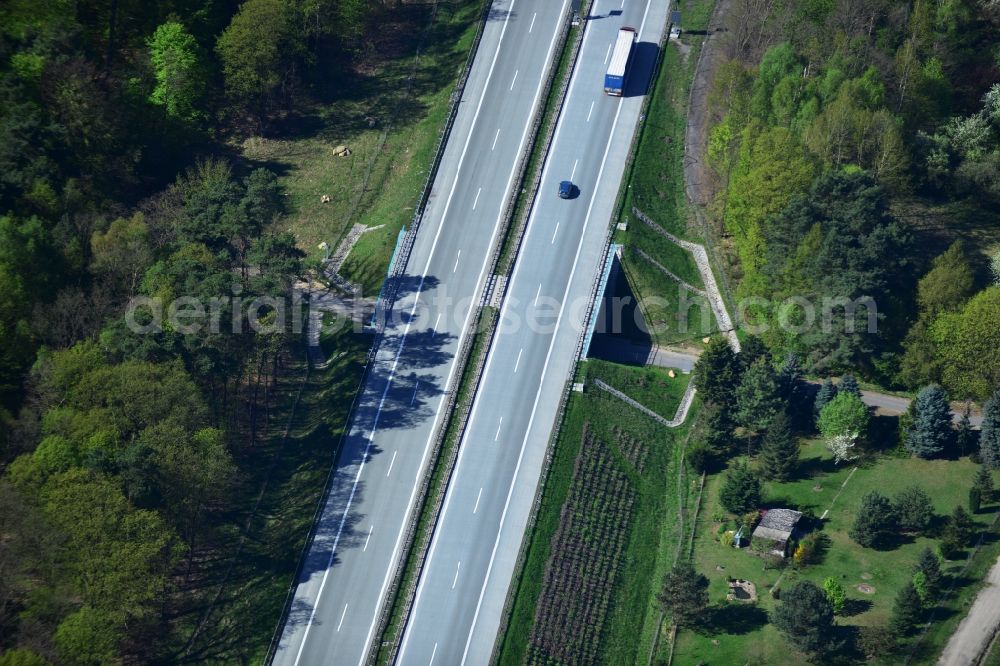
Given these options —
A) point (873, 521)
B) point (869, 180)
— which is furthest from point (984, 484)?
point (869, 180)

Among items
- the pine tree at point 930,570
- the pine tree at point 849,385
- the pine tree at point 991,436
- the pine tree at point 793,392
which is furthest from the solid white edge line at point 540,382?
the pine tree at point 991,436

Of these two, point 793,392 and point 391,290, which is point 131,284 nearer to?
point 391,290

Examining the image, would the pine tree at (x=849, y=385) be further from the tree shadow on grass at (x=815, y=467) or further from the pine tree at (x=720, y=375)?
the pine tree at (x=720, y=375)

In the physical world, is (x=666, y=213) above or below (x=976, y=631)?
above

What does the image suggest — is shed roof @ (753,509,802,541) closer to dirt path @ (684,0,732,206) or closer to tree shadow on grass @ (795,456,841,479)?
tree shadow on grass @ (795,456,841,479)

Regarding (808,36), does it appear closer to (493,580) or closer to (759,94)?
(759,94)

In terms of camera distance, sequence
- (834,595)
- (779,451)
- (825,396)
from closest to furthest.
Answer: (834,595)
(779,451)
(825,396)
